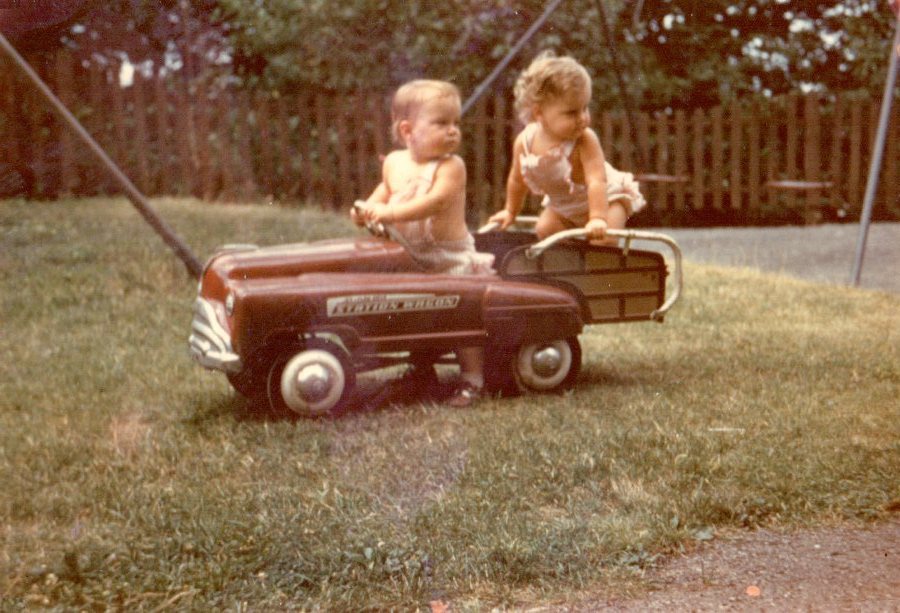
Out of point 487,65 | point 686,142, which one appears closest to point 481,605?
point 487,65

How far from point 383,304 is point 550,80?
1084 mm

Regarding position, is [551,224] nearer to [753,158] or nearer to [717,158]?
[717,158]

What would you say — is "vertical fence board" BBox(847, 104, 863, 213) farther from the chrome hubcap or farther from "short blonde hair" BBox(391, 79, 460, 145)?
the chrome hubcap

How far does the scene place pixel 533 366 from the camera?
14.9 ft

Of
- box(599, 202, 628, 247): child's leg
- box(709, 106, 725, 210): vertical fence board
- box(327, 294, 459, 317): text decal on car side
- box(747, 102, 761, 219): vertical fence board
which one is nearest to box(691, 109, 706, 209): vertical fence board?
box(709, 106, 725, 210): vertical fence board

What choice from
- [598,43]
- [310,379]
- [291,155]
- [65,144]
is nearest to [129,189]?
[310,379]

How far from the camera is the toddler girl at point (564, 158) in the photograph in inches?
178

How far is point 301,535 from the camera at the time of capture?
3.05 m

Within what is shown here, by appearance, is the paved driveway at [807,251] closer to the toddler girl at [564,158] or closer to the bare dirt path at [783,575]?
the toddler girl at [564,158]

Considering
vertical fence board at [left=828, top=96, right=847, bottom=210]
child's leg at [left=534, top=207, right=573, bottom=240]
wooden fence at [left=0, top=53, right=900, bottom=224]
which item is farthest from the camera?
vertical fence board at [left=828, top=96, right=847, bottom=210]

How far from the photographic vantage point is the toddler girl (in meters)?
4.53

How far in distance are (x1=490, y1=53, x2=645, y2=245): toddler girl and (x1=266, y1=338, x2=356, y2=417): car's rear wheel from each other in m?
1.07

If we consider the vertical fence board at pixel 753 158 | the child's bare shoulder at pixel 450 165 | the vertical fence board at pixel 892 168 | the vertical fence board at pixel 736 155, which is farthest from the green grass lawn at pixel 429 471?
the vertical fence board at pixel 892 168

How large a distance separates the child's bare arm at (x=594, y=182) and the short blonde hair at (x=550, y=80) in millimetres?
194
